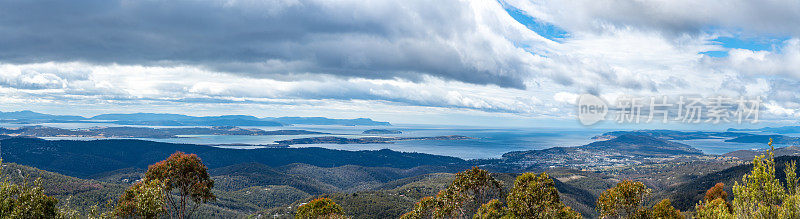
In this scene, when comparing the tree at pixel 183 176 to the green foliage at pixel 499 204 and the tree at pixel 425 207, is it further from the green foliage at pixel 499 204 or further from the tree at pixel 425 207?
the green foliage at pixel 499 204

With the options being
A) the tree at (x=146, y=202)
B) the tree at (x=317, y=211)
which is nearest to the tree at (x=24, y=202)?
the tree at (x=146, y=202)

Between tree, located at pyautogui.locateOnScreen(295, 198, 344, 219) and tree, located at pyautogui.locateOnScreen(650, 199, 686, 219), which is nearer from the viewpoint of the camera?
tree, located at pyautogui.locateOnScreen(295, 198, 344, 219)

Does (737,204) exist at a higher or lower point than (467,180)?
higher

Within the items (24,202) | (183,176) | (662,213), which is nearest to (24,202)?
(24,202)

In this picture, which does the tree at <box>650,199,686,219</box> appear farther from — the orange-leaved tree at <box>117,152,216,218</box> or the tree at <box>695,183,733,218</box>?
the orange-leaved tree at <box>117,152,216,218</box>

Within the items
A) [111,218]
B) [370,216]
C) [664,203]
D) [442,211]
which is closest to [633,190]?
[664,203]

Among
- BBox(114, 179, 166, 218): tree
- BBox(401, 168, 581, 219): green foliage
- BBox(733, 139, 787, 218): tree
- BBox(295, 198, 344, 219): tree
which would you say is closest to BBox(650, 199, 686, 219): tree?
BBox(401, 168, 581, 219): green foliage

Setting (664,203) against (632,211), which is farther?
(664,203)

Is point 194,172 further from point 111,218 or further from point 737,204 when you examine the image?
point 737,204

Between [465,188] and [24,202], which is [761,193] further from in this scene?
[24,202]
